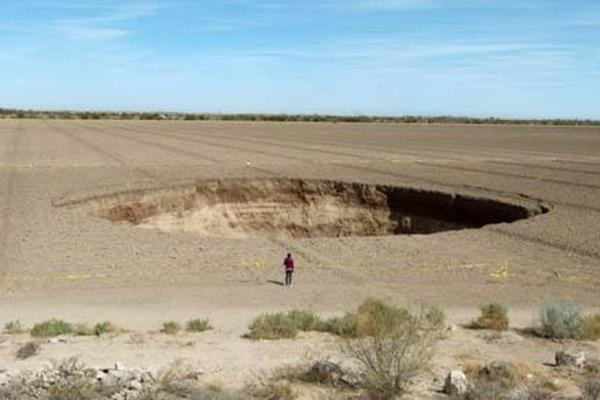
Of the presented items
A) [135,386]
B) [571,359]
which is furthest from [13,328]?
[571,359]

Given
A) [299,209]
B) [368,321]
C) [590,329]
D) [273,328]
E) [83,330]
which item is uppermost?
[368,321]

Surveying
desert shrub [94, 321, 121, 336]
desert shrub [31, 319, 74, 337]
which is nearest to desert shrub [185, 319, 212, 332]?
desert shrub [94, 321, 121, 336]

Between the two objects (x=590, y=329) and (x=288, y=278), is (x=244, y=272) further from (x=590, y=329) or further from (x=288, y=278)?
(x=590, y=329)

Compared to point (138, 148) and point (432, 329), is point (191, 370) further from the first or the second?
point (138, 148)

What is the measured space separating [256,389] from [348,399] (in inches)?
41.4

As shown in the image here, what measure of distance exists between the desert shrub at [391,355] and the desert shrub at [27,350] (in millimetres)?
4108

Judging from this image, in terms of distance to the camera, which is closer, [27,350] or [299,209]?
[27,350]

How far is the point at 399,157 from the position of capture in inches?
1987

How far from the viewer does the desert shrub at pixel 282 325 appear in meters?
13.0

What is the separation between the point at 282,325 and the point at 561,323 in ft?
13.5

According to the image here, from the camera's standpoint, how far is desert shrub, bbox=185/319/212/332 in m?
13.3

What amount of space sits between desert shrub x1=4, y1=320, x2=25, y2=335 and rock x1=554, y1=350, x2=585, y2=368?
24.8 feet

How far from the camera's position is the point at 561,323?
13250 mm

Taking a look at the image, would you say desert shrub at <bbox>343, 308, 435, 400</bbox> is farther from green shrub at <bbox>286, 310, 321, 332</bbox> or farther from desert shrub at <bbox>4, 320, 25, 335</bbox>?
desert shrub at <bbox>4, 320, 25, 335</bbox>
